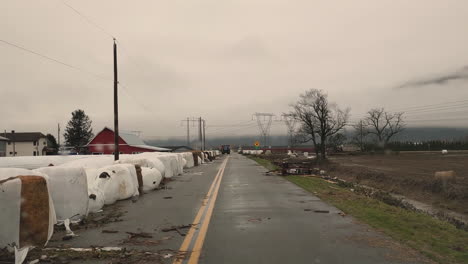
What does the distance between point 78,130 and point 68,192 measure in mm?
119841

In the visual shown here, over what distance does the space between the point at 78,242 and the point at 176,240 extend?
1762mm

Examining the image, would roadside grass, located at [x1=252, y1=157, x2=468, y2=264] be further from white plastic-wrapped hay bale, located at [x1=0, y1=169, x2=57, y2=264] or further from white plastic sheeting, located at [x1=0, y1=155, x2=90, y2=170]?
white plastic sheeting, located at [x1=0, y1=155, x2=90, y2=170]

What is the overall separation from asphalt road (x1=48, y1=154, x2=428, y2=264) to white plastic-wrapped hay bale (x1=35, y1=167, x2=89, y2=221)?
73cm

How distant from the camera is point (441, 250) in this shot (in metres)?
6.82

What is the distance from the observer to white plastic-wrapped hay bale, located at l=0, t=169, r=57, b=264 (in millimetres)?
5918

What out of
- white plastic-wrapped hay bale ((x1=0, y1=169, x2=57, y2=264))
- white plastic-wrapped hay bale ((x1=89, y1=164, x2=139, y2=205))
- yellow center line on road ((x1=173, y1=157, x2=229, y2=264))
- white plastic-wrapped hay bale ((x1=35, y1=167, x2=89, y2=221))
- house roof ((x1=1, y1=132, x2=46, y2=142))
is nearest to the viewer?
white plastic-wrapped hay bale ((x1=0, y1=169, x2=57, y2=264))

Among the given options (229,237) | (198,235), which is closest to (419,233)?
(229,237)

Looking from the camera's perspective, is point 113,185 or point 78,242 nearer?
point 78,242

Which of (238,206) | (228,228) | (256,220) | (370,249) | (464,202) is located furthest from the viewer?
(464,202)

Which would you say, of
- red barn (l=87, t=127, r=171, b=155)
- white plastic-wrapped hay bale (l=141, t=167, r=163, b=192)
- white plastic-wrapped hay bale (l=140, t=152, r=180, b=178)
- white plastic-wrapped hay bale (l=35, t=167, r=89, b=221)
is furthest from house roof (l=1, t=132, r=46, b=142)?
white plastic-wrapped hay bale (l=35, t=167, r=89, b=221)

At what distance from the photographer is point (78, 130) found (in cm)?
12088

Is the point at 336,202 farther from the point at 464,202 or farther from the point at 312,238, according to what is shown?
the point at 464,202

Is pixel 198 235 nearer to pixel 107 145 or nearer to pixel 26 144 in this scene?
Answer: pixel 107 145

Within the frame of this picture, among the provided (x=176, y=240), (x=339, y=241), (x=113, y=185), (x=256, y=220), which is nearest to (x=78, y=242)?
(x=176, y=240)
